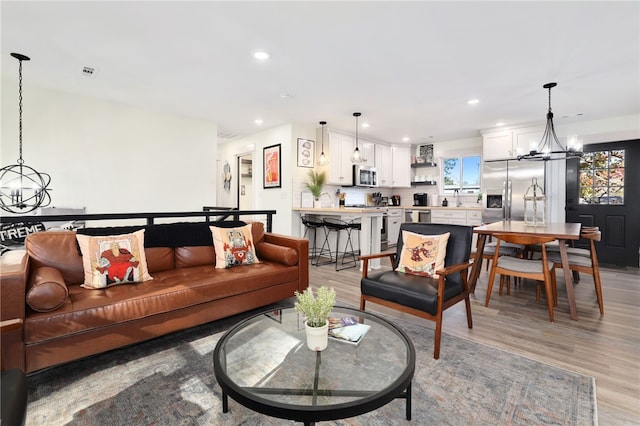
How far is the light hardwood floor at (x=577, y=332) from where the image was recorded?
176 cm

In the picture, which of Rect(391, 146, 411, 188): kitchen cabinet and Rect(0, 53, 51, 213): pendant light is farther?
Rect(391, 146, 411, 188): kitchen cabinet

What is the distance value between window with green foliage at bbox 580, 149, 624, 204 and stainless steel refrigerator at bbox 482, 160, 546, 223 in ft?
2.19

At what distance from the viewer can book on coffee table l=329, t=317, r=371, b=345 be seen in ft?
5.18

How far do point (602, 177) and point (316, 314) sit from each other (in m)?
6.25

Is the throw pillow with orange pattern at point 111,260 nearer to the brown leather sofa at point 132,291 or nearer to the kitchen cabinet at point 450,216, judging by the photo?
the brown leather sofa at point 132,291

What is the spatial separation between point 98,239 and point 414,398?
8.02 feet

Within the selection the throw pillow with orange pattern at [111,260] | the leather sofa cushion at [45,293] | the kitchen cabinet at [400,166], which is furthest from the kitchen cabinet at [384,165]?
the leather sofa cushion at [45,293]

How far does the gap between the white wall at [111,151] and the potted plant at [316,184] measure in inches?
71.8

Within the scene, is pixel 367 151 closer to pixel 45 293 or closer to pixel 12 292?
pixel 45 293

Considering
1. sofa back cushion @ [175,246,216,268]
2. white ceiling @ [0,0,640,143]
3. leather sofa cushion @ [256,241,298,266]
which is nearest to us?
white ceiling @ [0,0,640,143]

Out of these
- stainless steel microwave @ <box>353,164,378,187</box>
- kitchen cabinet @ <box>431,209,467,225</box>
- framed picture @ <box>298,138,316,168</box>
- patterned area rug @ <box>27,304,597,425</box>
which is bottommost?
patterned area rug @ <box>27,304,597,425</box>

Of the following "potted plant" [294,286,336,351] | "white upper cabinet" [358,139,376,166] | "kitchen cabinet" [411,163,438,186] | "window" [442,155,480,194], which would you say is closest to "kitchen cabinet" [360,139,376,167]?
"white upper cabinet" [358,139,376,166]

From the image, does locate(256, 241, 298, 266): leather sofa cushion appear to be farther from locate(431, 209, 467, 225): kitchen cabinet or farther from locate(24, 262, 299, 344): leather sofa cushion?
locate(431, 209, 467, 225): kitchen cabinet

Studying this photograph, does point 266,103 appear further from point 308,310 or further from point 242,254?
point 308,310
